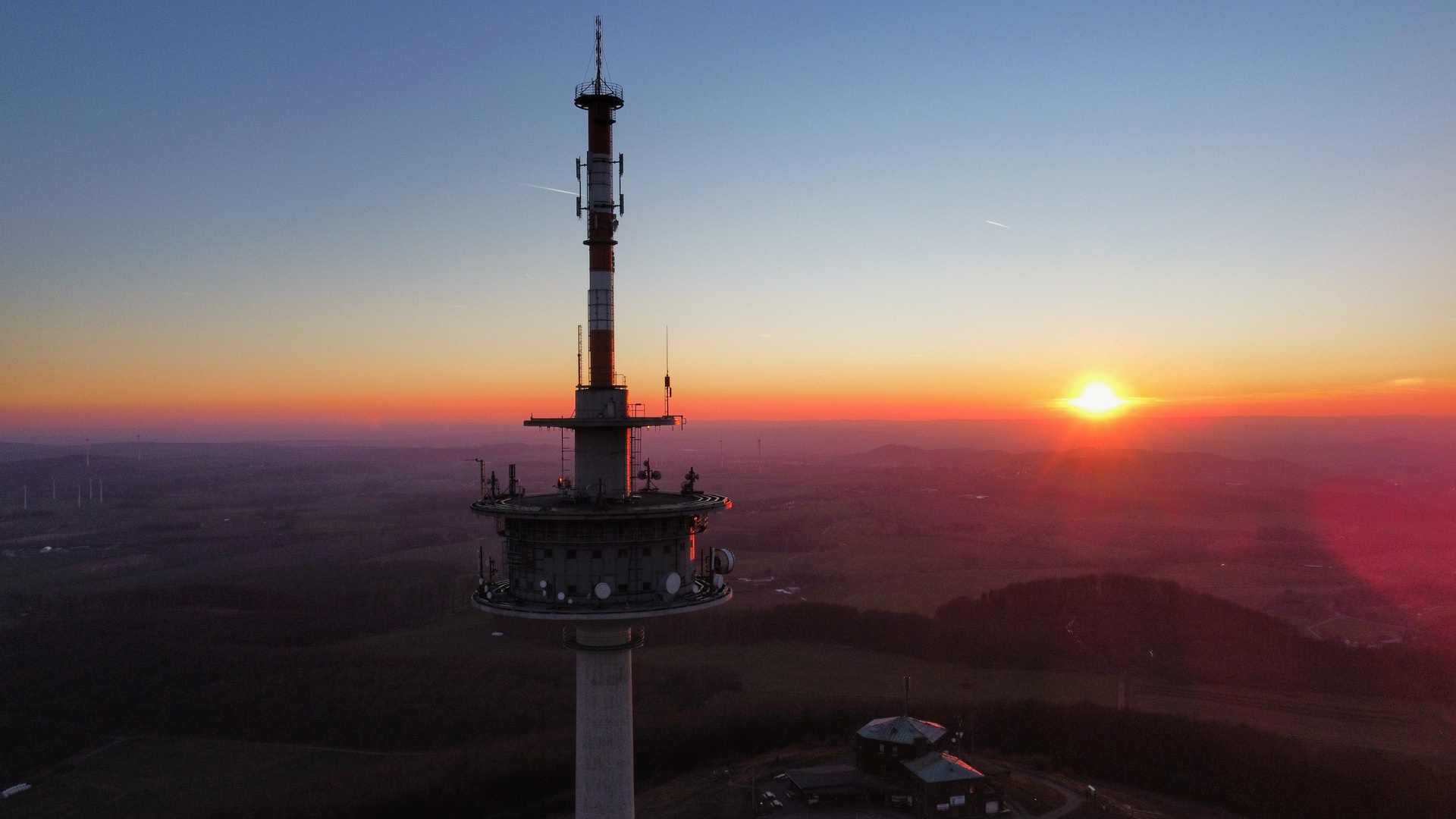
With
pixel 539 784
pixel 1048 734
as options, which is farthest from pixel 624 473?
pixel 1048 734

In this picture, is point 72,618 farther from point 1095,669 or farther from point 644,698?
point 1095,669

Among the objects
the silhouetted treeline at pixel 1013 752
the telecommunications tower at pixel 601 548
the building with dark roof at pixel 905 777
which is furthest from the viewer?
the silhouetted treeline at pixel 1013 752

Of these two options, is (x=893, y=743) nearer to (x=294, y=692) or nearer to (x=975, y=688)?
(x=975, y=688)

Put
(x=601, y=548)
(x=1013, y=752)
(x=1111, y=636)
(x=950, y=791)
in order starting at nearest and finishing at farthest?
(x=601, y=548)
(x=950, y=791)
(x=1013, y=752)
(x=1111, y=636)

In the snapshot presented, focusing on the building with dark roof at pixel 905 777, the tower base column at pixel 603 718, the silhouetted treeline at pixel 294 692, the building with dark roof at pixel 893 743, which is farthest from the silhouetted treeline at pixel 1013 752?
the tower base column at pixel 603 718

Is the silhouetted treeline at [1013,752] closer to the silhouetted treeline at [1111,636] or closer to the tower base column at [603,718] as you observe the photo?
the silhouetted treeline at [1111,636]

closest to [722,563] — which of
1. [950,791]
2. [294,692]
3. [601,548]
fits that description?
[601,548]
